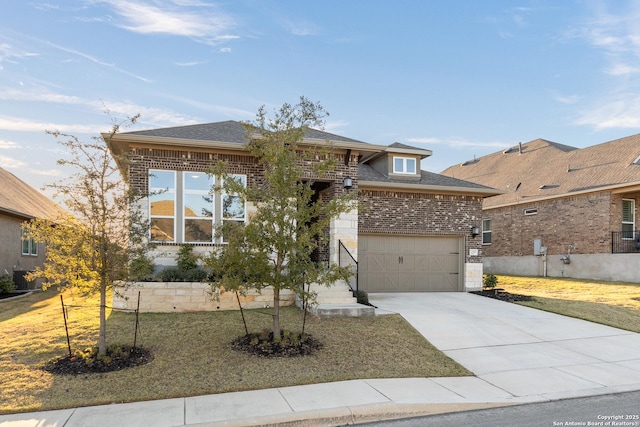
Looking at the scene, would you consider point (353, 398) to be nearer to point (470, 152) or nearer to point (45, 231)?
point (45, 231)

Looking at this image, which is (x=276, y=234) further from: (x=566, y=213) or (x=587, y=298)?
(x=566, y=213)

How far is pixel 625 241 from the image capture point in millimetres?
19688

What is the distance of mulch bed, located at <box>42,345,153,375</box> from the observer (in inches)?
262

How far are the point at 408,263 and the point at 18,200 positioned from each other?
1929 cm

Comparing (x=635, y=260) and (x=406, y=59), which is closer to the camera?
(x=406, y=59)

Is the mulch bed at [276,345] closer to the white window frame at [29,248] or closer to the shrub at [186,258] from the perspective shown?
the shrub at [186,258]

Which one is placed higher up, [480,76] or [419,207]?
[480,76]

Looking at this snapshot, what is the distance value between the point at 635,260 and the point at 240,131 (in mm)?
18001

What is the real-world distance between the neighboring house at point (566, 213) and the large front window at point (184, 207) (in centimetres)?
1735

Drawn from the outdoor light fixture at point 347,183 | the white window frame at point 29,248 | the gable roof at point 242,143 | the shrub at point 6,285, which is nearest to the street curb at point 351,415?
the gable roof at point 242,143

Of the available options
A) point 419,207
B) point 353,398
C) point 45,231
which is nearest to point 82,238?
point 45,231

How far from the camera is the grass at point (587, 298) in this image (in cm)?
1124

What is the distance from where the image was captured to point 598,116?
20.6 meters

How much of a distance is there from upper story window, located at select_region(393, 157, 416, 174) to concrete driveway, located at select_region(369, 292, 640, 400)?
5.40m
